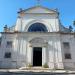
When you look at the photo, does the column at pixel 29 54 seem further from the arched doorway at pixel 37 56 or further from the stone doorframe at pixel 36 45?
the arched doorway at pixel 37 56

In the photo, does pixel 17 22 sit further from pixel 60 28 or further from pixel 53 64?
pixel 53 64

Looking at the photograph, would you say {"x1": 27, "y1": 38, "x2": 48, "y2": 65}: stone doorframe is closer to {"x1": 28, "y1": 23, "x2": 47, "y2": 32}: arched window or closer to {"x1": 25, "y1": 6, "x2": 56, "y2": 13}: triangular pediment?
{"x1": 28, "y1": 23, "x2": 47, "y2": 32}: arched window

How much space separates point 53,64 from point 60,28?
6121mm

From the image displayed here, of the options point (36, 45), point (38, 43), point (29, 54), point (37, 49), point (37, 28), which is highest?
point (37, 28)

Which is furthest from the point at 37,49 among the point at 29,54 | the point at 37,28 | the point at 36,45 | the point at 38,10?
the point at 38,10

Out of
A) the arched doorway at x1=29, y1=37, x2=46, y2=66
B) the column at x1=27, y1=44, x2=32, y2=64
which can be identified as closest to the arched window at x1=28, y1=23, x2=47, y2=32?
the arched doorway at x1=29, y1=37, x2=46, y2=66

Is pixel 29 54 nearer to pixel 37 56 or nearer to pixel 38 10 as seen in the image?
pixel 37 56

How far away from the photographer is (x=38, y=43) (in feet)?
74.0

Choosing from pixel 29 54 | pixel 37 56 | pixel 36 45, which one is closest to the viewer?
pixel 29 54

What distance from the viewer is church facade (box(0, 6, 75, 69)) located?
21.8 m

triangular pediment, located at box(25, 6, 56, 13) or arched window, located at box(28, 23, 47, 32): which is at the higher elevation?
triangular pediment, located at box(25, 6, 56, 13)

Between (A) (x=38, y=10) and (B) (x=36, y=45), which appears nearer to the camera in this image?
(B) (x=36, y=45)

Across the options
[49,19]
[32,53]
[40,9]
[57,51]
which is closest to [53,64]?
[57,51]

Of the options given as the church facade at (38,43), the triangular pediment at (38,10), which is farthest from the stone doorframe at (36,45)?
the triangular pediment at (38,10)
